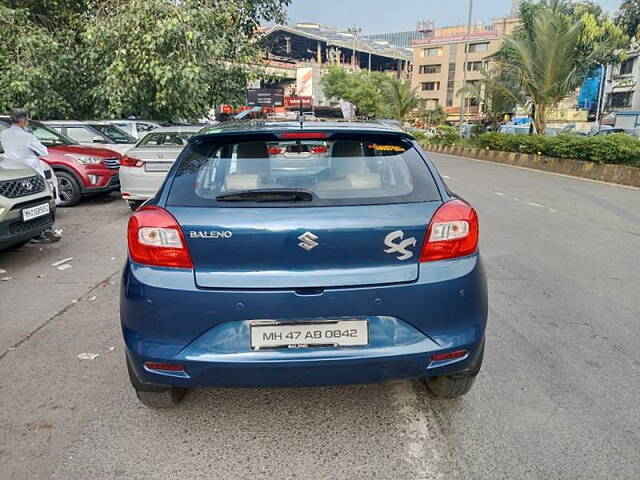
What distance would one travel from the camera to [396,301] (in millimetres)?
2486

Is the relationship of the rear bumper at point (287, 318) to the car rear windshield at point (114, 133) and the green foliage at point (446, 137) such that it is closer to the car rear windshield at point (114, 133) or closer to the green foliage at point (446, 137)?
the car rear windshield at point (114, 133)

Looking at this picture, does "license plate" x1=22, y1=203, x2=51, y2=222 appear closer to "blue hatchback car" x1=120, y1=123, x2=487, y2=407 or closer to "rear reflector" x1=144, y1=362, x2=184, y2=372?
"blue hatchback car" x1=120, y1=123, x2=487, y2=407

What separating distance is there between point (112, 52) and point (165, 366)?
42.2 feet

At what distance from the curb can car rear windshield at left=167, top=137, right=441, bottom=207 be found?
13472 millimetres

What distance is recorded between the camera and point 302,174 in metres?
2.79

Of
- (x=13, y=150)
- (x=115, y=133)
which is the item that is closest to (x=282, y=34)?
(x=115, y=133)

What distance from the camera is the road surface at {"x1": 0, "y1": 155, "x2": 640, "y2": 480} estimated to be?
2580 mm

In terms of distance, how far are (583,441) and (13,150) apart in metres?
7.28

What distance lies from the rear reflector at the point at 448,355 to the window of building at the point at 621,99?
158 ft

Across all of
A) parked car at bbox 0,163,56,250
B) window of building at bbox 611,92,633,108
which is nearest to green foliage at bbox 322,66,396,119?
window of building at bbox 611,92,633,108

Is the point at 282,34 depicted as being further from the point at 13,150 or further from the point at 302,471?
the point at 302,471

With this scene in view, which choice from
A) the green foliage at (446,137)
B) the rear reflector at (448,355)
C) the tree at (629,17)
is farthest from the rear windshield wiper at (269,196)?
the green foliage at (446,137)

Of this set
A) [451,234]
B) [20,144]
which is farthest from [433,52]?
[451,234]

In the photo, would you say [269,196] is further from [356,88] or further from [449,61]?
[449,61]
